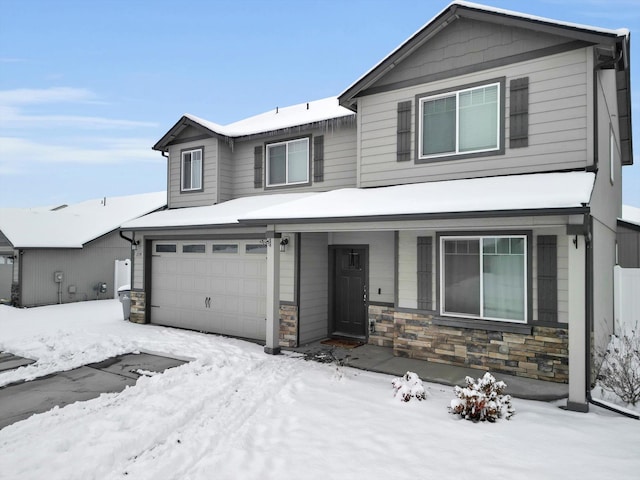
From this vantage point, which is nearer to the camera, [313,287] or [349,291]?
[313,287]

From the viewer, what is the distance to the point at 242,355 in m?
8.38

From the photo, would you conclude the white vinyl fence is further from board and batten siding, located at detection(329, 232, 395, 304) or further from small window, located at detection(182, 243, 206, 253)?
small window, located at detection(182, 243, 206, 253)

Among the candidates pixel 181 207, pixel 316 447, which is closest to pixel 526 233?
pixel 316 447

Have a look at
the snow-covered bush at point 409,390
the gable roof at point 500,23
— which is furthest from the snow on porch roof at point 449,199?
the snow-covered bush at point 409,390

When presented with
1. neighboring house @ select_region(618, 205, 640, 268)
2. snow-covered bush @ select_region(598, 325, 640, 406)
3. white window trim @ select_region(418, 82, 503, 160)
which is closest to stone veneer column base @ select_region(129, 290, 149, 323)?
white window trim @ select_region(418, 82, 503, 160)

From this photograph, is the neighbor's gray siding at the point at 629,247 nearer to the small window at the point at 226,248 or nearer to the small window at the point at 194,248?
the small window at the point at 226,248

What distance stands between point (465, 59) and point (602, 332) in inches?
243

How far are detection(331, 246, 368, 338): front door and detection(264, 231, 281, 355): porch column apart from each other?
2053 mm

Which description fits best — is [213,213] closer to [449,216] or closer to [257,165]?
[257,165]

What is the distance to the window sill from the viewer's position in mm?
6840

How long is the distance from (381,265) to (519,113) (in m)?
4.05

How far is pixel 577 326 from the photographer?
5.54 metres

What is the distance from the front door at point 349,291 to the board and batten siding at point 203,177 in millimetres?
4562

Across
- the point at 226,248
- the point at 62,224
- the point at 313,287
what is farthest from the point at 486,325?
the point at 62,224
